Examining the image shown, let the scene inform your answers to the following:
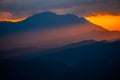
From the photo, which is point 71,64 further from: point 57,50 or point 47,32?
point 47,32

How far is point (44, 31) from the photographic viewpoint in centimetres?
355

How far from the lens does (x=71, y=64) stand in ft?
11.5

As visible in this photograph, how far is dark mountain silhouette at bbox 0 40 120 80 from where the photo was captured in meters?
A: 3.44

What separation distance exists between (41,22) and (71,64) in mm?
723

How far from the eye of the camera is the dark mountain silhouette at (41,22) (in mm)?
3479

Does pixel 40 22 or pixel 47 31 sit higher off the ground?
pixel 40 22

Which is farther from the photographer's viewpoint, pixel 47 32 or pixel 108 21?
pixel 108 21

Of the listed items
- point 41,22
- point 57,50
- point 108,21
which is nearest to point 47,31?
point 41,22

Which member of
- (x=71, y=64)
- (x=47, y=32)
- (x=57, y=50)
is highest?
(x=47, y=32)

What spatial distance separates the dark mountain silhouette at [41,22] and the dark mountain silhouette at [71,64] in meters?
0.34

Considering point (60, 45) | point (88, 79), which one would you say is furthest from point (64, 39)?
point (88, 79)

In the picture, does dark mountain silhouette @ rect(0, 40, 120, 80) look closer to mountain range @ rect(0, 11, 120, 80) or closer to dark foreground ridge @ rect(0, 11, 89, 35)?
mountain range @ rect(0, 11, 120, 80)

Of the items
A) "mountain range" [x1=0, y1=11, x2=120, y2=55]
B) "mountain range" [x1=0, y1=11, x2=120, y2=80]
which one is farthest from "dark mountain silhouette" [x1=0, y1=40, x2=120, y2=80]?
"mountain range" [x1=0, y1=11, x2=120, y2=55]

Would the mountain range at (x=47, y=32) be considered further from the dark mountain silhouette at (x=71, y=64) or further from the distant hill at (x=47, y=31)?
the dark mountain silhouette at (x=71, y=64)
